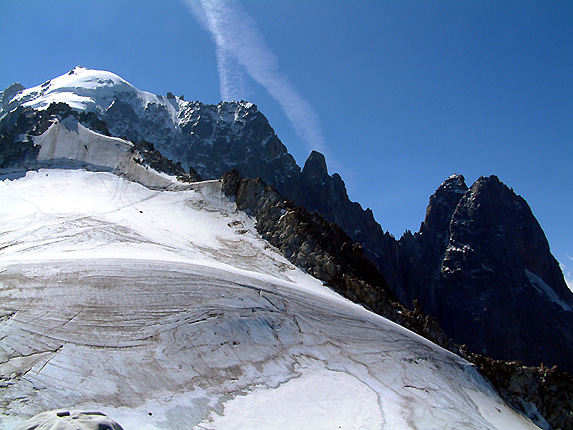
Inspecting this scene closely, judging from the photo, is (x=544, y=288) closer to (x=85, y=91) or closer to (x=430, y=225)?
(x=430, y=225)

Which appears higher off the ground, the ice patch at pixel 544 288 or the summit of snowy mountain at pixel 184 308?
the ice patch at pixel 544 288

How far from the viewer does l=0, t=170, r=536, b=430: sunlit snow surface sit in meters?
9.02

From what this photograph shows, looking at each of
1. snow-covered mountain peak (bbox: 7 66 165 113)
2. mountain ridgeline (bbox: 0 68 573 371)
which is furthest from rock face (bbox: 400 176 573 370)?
snow-covered mountain peak (bbox: 7 66 165 113)

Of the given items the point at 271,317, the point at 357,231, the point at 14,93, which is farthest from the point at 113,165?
the point at 14,93

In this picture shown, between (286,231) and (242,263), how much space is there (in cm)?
459

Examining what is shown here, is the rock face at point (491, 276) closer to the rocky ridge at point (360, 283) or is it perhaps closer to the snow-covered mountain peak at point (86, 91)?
the rocky ridge at point (360, 283)

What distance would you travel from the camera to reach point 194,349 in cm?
1130

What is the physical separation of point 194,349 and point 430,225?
87.5 m

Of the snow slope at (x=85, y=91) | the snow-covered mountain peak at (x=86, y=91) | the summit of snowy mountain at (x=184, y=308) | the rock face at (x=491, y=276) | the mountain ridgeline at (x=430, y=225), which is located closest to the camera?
the summit of snowy mountain at (x=184, y=308)

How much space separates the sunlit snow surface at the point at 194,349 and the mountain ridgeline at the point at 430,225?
6154cm

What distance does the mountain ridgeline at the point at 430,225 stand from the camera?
74.0 metres

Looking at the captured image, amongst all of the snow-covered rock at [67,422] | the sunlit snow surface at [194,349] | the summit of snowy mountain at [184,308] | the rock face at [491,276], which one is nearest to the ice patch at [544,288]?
the rock face at [491,276]

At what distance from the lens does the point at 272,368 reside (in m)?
11.8

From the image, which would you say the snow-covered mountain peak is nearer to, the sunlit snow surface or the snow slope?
the snow slope
